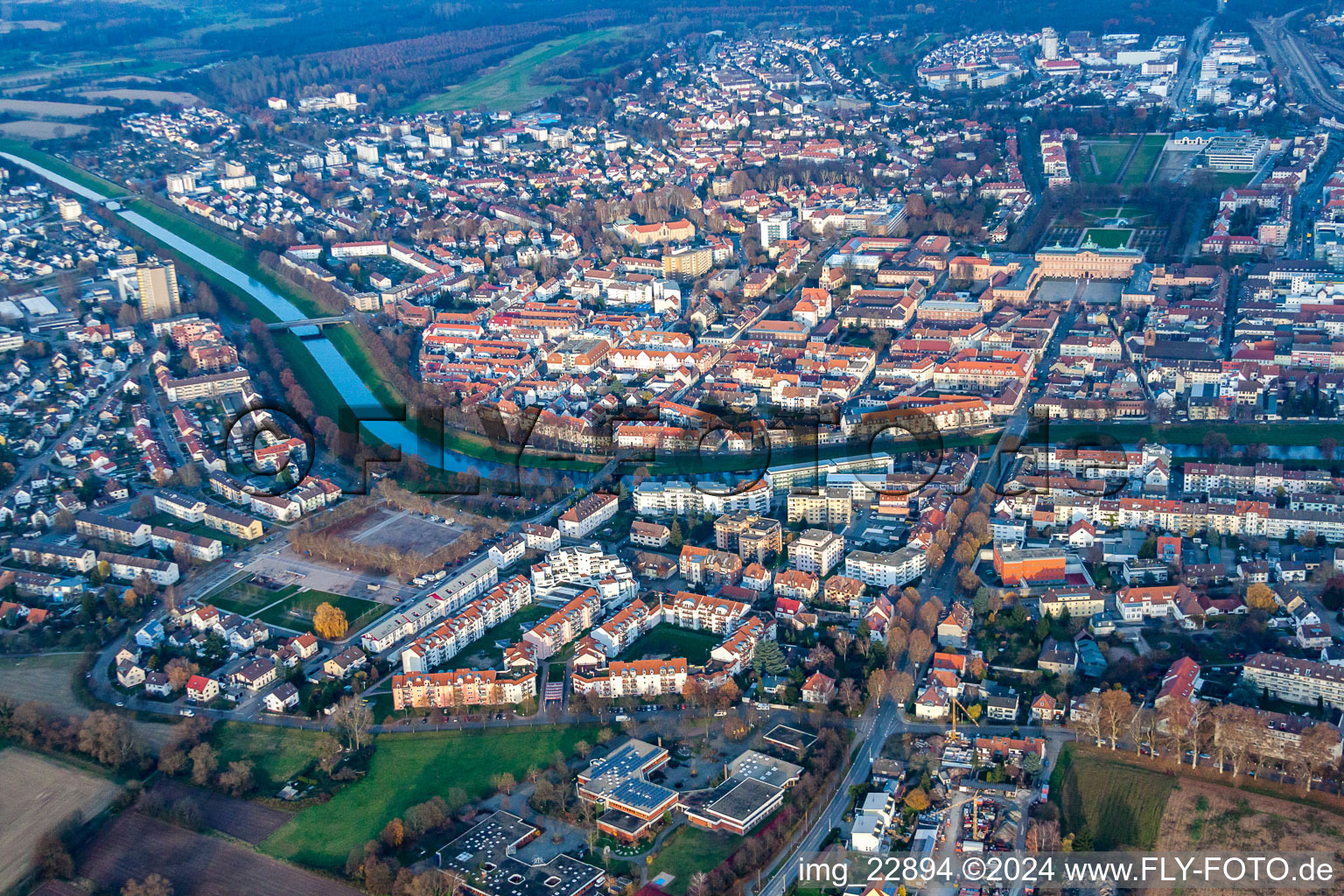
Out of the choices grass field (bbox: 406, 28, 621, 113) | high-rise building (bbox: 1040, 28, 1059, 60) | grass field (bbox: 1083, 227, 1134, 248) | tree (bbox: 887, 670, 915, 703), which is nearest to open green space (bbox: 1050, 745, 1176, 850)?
tree (bbox: 887, 670, 915, 703)

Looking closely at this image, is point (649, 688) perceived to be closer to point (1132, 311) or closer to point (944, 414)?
point (944, 414)

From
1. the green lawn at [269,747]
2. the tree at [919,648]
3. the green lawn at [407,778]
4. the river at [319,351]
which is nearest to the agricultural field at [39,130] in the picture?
the river at [319,351]

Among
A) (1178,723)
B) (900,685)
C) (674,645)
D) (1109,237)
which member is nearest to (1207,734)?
(1178,723)

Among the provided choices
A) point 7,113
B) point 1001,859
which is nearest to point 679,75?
point 7,113

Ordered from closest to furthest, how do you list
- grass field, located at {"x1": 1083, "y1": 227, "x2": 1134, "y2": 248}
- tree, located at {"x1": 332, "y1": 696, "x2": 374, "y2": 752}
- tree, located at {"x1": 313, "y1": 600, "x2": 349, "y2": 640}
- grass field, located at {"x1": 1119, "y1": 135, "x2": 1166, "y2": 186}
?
tree, located at {"x1": 332, "y1": 696, "x2": 374, "y2": 752} < tree, located at {"x1": 313, "y1": 600, "x2": 349, "y2": 640} < grass field, located at {"x1": 1083, "y1": 227, "x2": 1134, "y2": 248} < grass field, located at {"x1": 1119, "y1": 135, "x2": 1166, "y2": 186}

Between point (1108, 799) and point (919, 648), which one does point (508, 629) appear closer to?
point (919, 648)

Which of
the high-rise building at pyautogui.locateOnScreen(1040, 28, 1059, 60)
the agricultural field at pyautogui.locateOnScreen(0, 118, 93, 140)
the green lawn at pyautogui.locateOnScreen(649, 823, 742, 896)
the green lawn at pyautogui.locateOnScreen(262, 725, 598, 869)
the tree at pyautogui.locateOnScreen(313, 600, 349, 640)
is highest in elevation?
the high-rise building at pyautogui.locateOnScreen(1040, 28, 1059, 60)

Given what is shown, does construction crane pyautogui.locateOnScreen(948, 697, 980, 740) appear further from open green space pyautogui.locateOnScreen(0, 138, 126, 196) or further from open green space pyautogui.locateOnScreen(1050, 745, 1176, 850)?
open green space pyautogui.locateOnScreen(0, 138, 126, 196)
